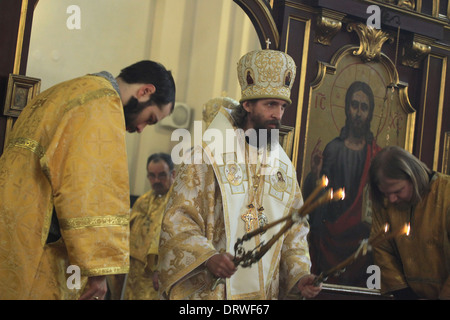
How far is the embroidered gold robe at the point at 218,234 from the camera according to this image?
13.3 ft

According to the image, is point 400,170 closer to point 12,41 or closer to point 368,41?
point 368,41

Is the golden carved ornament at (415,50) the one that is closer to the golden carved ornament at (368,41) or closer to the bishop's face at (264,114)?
the golden carved ornament at (368,41)

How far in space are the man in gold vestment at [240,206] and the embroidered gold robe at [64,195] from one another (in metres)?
0.81

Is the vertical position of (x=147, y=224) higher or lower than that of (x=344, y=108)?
lower

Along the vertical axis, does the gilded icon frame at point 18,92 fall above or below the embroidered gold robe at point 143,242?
above

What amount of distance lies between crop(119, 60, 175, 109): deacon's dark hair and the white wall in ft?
5.84

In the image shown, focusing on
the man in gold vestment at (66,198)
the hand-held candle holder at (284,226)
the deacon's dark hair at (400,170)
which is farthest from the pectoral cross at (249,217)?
the man in gold vestment at (66,198)

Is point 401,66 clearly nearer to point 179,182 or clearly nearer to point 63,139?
point 179,182

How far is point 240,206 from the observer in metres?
4.33

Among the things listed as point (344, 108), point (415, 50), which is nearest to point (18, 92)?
point (344, 108)

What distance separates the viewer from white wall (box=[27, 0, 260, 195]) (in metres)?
5.43

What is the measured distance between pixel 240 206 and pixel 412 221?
1.33 meters

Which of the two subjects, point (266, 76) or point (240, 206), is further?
point (266, 76)

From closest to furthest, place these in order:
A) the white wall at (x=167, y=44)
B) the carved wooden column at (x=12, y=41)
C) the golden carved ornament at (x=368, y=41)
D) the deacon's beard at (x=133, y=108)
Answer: the deacon's beard at (x=133, y=108) → the carved wooden column at (x=12, y=41) → the white wall at (x=167, y=44) → the golden carved ornament at (x=368, y=41)
